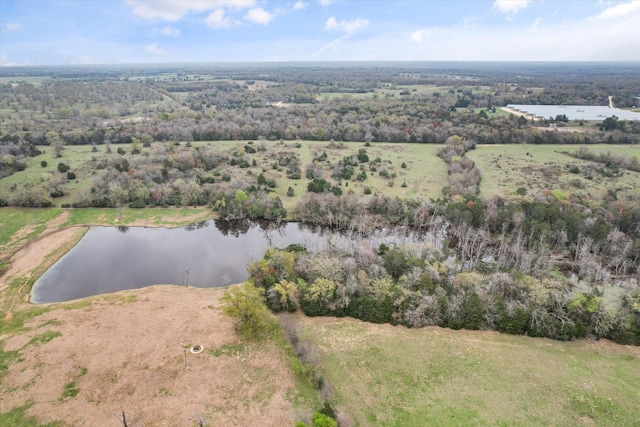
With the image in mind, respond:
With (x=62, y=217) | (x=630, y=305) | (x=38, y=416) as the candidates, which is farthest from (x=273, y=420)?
(x=62, y=217)

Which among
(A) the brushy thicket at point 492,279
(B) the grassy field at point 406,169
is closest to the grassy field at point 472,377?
(A) the brushy thicket at point 492,279

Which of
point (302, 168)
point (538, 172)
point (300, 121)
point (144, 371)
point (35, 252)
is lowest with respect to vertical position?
point (144, 371)

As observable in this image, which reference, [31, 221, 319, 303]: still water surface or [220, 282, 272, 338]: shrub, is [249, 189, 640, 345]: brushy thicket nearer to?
[220, 282, 272, 338]: shrub

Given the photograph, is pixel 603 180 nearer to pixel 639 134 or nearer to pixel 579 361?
pixel 639 134

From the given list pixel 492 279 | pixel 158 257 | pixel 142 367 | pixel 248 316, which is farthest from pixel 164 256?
pixel 492 279

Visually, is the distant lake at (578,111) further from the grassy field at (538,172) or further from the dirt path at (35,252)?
the dirt path at (35,252)

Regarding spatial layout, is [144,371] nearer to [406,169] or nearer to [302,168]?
[302,168]
